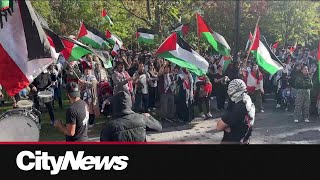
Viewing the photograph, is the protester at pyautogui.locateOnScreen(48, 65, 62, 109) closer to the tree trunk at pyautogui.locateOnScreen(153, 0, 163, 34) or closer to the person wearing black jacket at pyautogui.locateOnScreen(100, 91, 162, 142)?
the tree trunk at pyautogui.locateOnScreen(153, 0, 163, 34)

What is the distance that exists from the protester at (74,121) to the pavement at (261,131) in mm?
4233

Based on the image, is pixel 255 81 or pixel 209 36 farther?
pixel 255 81

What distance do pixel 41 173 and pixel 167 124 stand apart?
7.45 meters

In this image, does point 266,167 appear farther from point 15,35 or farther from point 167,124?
point 167,124

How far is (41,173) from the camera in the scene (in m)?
4.72

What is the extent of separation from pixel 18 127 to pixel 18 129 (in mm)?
36

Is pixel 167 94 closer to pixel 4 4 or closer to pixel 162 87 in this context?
pixel 162 87

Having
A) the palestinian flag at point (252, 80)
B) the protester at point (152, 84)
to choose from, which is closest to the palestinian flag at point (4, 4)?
the protester at point (152, 84)

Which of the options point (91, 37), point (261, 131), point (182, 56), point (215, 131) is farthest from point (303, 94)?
point (91, 37)

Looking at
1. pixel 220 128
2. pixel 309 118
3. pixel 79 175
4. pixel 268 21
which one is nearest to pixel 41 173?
pixel 79 175

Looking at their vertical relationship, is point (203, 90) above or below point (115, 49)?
below

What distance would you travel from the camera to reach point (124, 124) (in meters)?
4.94

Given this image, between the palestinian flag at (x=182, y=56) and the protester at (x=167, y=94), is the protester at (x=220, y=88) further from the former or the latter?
the palestinian flag at (x=182, y=56)

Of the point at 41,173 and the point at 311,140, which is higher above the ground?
the point at 41,173
